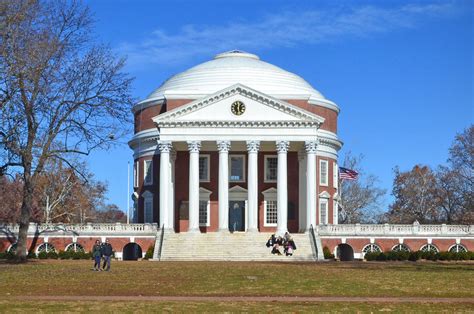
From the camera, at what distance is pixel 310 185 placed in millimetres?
72750

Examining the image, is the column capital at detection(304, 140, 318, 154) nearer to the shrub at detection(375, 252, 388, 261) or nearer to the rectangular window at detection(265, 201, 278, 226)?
the rectangular window at detection(265, 201, 278, 226)

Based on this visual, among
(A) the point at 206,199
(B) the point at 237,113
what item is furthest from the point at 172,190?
(B) the point at 237,113

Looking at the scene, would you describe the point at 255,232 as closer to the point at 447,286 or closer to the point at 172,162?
the point at 172,162

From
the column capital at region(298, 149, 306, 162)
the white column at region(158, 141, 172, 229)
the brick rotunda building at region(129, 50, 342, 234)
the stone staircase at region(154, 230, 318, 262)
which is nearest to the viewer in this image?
the stone staircase at region(154, 230, 318, 262)

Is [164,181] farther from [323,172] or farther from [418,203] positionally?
[418,203]

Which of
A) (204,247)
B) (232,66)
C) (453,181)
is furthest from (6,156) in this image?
(453,181)

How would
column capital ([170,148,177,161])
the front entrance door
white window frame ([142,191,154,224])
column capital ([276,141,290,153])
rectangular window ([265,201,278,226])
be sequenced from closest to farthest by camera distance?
1. column capital ([276,141,290,153])
2. column capital ([170,148,177,161])
3. rectangular window ([265,201,278,226])
4. the front entrance door
5. white window frame ([142,191,154,224])

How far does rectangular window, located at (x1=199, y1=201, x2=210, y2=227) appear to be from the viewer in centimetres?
7844

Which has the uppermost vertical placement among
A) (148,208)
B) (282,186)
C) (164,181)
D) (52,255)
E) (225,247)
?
(164,181)

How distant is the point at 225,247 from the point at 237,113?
1213 cm

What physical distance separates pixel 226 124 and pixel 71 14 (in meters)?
23.2

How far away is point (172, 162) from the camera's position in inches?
3034

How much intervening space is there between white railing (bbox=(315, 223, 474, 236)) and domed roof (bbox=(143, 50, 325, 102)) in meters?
13.4

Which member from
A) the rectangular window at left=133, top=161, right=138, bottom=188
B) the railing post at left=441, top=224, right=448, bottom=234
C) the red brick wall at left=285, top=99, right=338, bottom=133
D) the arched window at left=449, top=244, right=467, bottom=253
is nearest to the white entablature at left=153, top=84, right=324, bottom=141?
the red brick wall at left=285, top=99, right=338, bottom=133
